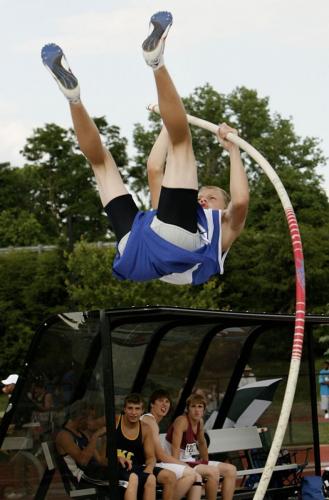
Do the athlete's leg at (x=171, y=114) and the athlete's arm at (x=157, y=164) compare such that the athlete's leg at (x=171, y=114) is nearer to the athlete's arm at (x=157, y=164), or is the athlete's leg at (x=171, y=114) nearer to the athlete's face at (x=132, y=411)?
the athlete's arm at (x=157, y=164)

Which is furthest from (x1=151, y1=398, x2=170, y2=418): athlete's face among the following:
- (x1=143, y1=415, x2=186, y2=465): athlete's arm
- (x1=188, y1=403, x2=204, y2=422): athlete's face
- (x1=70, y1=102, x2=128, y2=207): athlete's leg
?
(x1=70, y1=102, x2=128, y2=207): athlete's leg

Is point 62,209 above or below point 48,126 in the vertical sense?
below

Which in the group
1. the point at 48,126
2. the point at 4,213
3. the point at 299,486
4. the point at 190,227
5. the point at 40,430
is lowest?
the point at 299,486

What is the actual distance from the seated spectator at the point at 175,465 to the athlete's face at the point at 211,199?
5.73ft

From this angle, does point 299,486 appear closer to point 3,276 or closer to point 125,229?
point 125,229

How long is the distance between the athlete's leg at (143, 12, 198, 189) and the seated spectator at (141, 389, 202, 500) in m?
2.34

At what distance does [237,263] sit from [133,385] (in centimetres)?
2783

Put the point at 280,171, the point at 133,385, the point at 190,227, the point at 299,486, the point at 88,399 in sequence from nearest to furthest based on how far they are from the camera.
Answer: the point at 190,227
the point at 88,399
the point at 133,385
the point at 299,486
the point at 280,171

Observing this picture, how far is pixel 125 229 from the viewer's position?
21.2ft

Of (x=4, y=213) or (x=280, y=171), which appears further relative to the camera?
(x=4, y=213)

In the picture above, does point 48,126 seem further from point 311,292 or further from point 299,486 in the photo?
point 299,486

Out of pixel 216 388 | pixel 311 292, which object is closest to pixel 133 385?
pixel 216 388

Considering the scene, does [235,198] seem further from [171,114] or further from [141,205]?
[141,205]

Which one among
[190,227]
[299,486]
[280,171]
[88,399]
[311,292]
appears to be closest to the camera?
[190,227]
